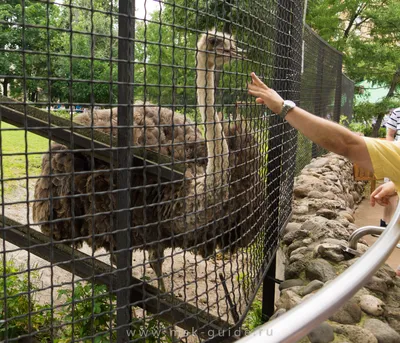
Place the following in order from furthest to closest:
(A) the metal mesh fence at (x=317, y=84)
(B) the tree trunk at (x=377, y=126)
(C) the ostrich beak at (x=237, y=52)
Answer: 1. (B) the tree trunk at (x=377, y=126)
2. (A) the metal mesh fence at (x=317, y=84)
3. (C) the ostrich beak at (x=237, y=52)

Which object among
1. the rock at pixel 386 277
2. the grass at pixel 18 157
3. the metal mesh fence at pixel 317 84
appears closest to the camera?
the rock at pixel 386 277

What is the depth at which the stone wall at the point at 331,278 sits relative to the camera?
7.85 feet

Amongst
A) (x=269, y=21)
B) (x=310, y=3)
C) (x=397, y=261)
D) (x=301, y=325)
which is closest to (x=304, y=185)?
(x=397, y=261)

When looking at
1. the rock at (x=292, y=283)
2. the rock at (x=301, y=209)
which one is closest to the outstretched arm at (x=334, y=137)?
the rock at (x=292, y=283)

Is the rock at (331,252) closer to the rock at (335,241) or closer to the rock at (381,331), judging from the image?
the rock at (335,241)

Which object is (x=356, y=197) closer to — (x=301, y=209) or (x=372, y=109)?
(x=301, y=209)

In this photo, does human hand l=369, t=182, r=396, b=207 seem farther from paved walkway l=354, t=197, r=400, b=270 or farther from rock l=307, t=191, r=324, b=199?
paved walkway l=354, t=197, r=400, b=270

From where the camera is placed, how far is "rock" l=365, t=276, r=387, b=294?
2.84 m

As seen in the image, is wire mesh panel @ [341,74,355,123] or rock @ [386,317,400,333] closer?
rock @ [386,317,400,333]

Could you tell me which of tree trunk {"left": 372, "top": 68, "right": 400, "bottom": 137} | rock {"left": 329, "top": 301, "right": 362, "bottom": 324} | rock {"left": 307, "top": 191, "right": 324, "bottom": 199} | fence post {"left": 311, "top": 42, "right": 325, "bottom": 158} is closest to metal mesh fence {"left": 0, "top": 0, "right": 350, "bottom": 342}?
rock {"left": 329, "top": 301, "right": 362, "bottom": 324}

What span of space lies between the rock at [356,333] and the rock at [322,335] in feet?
0.23

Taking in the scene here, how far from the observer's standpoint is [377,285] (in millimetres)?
2850

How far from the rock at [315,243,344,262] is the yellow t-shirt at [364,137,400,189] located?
54.8 inches

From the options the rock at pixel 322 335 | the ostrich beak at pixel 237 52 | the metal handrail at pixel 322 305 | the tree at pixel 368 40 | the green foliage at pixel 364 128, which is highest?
the tree at pixel 368 40
